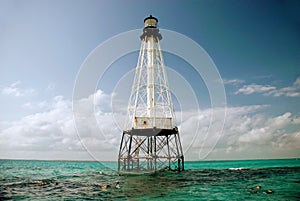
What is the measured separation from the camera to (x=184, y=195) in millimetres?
17266

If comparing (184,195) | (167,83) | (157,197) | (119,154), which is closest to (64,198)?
(157,197)

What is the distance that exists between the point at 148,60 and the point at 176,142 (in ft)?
36.2

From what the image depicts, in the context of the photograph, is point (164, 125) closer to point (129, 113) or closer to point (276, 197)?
point (129, 113)

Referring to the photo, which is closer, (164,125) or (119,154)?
(164,125)

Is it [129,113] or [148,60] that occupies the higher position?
[148,60]

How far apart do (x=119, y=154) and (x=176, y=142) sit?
24.6ft

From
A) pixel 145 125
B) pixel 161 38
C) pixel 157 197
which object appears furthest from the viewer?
pixel 161 38

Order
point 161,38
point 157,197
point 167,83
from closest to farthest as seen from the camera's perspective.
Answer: point 157,197
point 167,83
point 161,38

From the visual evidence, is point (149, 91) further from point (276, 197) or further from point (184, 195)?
point (276, 197)

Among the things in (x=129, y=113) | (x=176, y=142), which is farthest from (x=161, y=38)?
(x=176, y=142)

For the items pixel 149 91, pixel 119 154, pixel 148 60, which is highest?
pixel 148 60

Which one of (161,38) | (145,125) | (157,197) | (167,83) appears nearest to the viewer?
(157,197)

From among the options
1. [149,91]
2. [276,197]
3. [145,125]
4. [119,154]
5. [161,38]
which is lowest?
[276,197]

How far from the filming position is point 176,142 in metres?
33.0
